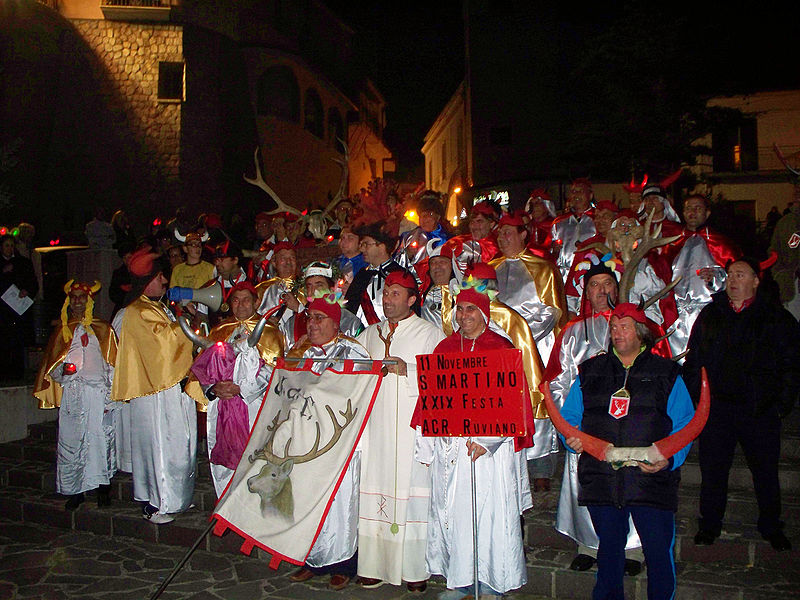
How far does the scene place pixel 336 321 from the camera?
5.94 metres

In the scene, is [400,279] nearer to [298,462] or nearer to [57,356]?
[298,462]

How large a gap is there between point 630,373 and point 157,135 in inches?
828

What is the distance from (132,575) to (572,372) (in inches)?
161

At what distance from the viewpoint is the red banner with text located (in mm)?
4676

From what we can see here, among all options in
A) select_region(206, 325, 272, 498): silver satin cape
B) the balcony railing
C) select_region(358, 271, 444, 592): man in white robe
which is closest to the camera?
select_region(358, 271, 444, 592): man in white robe

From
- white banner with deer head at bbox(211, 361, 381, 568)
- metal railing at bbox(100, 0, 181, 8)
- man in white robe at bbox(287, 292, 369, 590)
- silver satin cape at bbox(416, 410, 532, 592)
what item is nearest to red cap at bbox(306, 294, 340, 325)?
man in white robe at bbox(287, 292, 369, 590)

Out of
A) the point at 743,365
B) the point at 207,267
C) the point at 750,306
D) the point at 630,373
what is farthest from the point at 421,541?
the point at 207,267

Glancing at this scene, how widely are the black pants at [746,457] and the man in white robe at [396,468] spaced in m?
2.21

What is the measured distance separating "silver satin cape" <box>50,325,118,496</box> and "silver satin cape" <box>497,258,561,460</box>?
433cm

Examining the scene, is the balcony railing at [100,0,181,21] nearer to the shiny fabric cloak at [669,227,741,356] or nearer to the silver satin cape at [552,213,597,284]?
the silver satin cape at [552,213,597,284]

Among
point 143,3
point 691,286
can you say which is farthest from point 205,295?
point 143,3

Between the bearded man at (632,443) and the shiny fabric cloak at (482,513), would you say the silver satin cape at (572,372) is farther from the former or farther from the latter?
the bearded man at (632,443)

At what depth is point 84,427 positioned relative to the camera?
7445 mm

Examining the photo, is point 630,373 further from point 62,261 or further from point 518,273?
point 62,261
